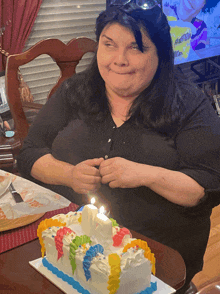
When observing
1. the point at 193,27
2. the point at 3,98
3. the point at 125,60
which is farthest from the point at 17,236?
the point at 193,27

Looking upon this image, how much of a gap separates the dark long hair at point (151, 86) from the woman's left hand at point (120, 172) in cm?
14

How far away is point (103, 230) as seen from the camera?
82cm

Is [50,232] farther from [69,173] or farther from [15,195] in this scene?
[69,173]

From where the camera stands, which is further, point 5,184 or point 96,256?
point 5,184

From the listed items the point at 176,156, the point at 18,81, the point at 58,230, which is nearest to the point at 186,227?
the point at 176,156

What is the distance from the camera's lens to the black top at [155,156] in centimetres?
114

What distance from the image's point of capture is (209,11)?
313cm

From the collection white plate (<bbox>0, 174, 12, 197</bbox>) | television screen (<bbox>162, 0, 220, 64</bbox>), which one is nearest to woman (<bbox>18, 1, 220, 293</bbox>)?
white plate (<bbox>0, 174, 12, 197</bbox>)

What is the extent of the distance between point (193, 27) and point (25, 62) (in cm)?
180

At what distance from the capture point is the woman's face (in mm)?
1119

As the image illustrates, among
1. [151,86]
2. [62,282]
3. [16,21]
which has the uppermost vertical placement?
[16,21]

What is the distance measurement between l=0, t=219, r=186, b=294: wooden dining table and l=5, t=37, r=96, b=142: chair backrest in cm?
82

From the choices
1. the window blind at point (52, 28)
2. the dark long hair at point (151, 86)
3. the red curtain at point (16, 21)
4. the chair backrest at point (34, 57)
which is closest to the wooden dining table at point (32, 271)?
the dark long hair at point (151, 86)

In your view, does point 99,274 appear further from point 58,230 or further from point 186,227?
point 186,227
